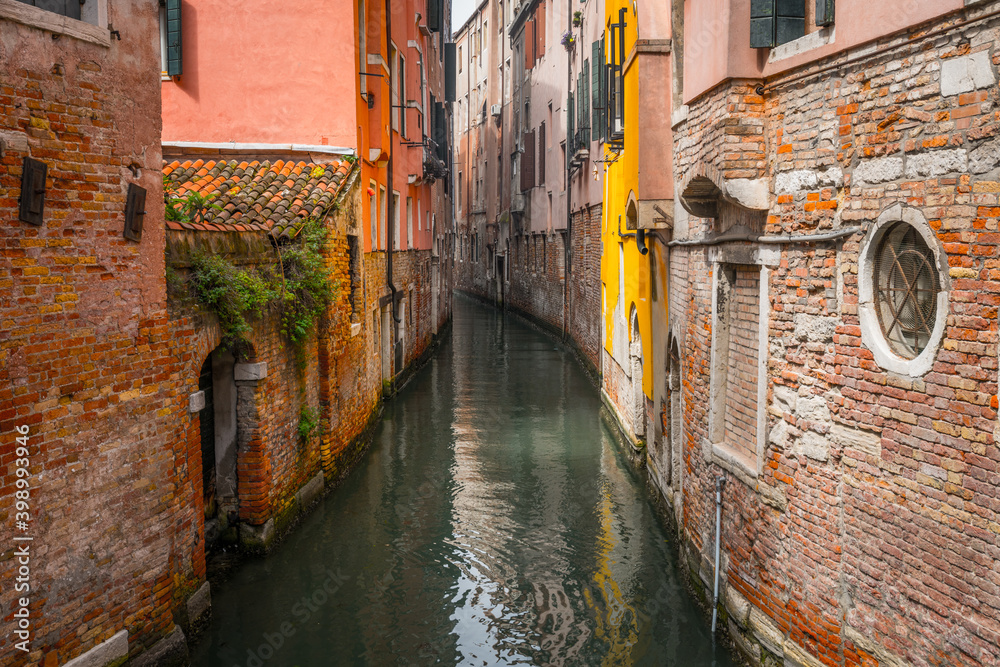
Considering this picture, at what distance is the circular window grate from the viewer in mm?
4402

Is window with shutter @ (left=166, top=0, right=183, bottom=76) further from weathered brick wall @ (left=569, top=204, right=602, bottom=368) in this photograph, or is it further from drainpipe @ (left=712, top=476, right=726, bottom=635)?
drainpipe @ (left=712, top=476, right=726, bottom=635)

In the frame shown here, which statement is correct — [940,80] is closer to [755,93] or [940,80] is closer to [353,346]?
[755,93]

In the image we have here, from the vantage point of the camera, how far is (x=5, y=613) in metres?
4.35

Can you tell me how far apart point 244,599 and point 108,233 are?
3609mm

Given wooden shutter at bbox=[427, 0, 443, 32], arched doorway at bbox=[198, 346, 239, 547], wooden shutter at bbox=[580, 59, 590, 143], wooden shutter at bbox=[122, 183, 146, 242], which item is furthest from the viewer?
wooden shutter at bbox=[427, 0, 443, 32]

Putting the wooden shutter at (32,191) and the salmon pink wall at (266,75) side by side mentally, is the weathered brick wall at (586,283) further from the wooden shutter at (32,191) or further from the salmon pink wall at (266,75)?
the wooden shutter at (32,191)

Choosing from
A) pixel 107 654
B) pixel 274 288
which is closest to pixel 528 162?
pixel 274 288

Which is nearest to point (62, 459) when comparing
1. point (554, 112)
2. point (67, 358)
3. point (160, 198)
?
point (67, 358)

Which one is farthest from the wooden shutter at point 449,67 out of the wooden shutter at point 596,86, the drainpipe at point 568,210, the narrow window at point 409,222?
the wooden shutter at point 596,86

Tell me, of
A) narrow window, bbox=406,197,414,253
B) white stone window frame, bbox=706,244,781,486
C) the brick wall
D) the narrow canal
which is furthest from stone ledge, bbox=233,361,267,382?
narrow window, bbox=406,197,414,253

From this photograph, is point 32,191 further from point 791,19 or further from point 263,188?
point 263,188

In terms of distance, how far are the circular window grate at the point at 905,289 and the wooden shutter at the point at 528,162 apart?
76.3 ft

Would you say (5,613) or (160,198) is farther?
(160,198)

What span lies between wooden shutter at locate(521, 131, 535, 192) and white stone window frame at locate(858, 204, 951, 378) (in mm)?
23214
